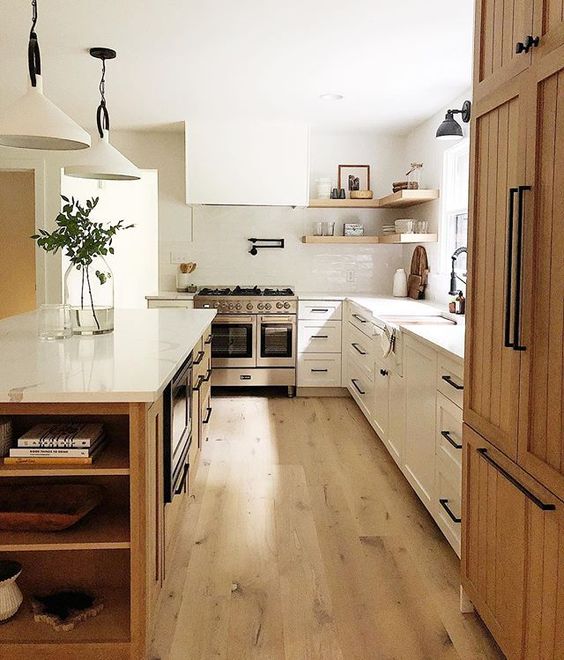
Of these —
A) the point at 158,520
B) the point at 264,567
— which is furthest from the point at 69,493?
the point at 264,567

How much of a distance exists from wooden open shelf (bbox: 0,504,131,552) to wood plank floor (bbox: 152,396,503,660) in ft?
1.53

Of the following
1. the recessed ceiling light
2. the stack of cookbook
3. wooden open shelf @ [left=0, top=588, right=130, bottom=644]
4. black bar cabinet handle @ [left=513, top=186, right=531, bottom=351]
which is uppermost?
the recessed ceiling light

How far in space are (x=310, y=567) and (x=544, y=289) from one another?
1629 millimetres

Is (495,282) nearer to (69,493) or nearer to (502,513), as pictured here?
(502,513)

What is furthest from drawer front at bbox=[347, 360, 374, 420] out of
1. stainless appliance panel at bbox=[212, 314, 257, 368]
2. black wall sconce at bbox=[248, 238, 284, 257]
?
black wall sconce at bbox=[248, 238, 284, 257]

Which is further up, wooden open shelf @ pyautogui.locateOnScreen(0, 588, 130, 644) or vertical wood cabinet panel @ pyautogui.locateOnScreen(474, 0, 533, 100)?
vertical wood cabinet panel @ pyautogui.locateOnScreen(474, 0, 533, 100)

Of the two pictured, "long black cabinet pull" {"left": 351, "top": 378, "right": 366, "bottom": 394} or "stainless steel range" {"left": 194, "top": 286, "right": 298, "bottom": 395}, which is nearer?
"long black cabinet pull" {"left": 351, "top": 378, "right": 366, "bottom": 394}

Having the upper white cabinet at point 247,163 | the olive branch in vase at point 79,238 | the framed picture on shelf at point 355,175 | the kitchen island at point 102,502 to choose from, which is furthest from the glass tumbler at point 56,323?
the framed picture on shelf at point 355,175

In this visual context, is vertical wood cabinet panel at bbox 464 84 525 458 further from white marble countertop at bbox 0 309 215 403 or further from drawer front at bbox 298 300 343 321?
drawer front at bbox 298 300 343 321

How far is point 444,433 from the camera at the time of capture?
9.71ft

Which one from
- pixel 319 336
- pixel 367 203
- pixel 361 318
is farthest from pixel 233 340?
pixel 367 203

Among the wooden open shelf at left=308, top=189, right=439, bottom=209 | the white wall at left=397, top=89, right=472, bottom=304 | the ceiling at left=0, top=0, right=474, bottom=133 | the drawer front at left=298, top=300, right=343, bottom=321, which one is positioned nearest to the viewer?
the ceiling at left=0, top=0, right=474, bottom=133

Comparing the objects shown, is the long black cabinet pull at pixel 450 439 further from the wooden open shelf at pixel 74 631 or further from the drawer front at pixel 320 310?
the drawer front at pixel 320 310

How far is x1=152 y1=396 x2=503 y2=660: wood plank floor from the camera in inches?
91.0
